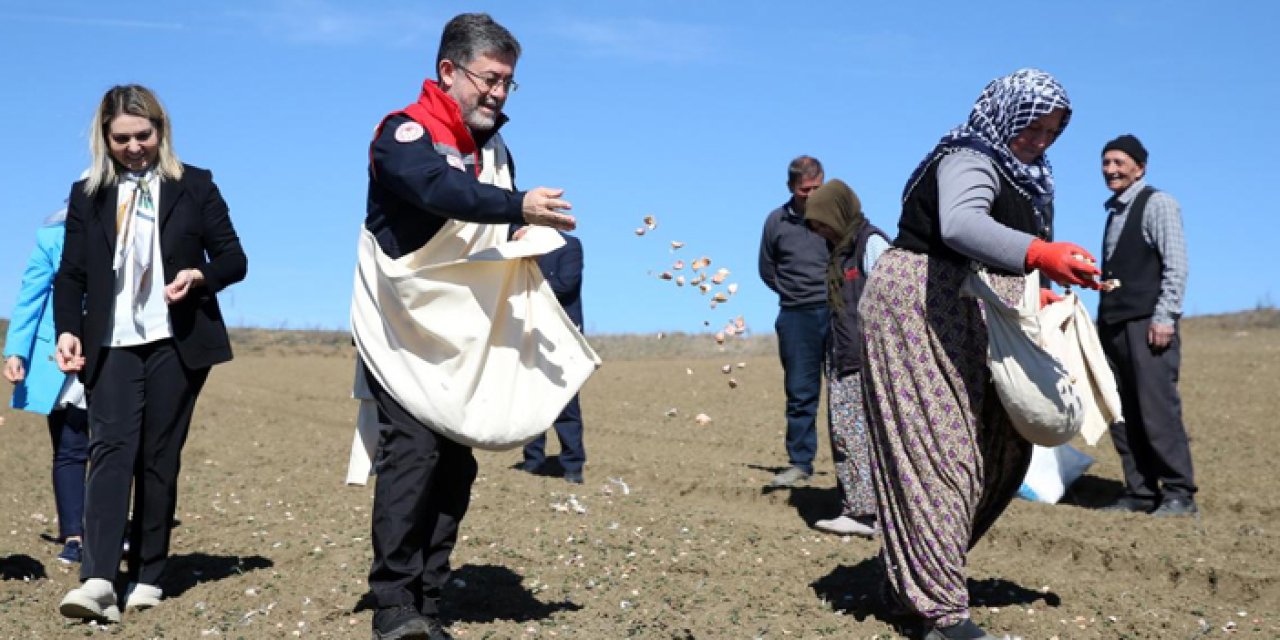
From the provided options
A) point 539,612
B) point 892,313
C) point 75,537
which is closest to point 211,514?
point 75,537

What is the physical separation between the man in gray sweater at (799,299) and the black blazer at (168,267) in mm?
4233

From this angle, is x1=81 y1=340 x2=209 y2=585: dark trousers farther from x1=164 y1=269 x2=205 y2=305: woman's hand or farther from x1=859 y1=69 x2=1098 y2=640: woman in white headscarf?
x1=859 y1=69 x2=1098 y2=640: woman in white headscarf

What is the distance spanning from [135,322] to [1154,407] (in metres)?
6.23

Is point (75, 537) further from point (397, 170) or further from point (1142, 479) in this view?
point (1142, 479)

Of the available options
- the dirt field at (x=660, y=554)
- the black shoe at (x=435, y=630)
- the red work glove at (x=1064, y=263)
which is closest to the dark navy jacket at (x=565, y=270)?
the dirt field at (x=660, y=554)

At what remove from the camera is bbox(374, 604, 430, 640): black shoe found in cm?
471

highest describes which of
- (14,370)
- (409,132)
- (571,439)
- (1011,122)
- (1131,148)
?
(1131,148)

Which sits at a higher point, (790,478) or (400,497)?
(400,497)

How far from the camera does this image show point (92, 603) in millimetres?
5562

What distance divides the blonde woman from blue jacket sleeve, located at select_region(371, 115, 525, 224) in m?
1.63

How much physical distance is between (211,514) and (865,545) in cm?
402

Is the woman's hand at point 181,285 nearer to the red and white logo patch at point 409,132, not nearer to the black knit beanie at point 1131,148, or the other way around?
the red and white logo patch at point 409,132

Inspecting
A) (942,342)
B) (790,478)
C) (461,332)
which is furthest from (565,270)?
(461,332)

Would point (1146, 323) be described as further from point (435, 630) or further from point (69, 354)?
point (69, 354)
